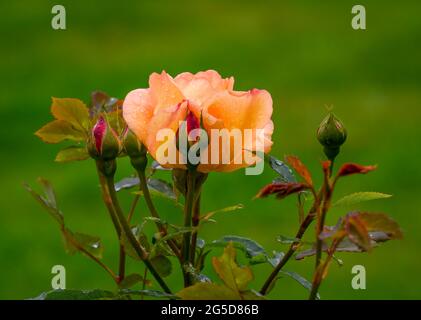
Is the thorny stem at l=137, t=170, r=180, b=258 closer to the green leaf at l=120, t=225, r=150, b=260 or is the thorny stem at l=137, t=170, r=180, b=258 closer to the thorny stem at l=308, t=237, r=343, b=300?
the green leaf at l=120, t=225, r=150, b=260

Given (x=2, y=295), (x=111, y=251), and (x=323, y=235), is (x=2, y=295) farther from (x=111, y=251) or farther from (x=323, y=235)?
(x=323, y=235)

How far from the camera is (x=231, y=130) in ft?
2.14

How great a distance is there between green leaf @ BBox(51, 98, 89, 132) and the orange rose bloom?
0.09 meters

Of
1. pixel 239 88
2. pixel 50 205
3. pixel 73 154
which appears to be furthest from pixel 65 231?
pixel 239 88

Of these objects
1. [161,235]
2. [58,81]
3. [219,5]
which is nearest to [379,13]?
[219,5]

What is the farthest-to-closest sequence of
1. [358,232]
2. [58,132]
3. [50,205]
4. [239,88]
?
[239,88] < [58,132] < [50,205] < [358,232]

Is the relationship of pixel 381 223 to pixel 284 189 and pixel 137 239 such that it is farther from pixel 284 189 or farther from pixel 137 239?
pixel 137 239

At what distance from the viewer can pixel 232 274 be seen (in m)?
0.58

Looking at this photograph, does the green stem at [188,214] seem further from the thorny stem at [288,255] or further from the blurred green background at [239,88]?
the blurred green background at [239,88]

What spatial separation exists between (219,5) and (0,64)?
1.10 meters

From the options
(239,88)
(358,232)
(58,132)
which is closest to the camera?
(358,232)

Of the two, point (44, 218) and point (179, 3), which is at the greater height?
point (179, 3)

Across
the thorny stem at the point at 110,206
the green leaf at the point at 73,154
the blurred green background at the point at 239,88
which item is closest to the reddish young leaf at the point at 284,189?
the thorny stem at the point at 110,206

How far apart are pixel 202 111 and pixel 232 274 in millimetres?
116
